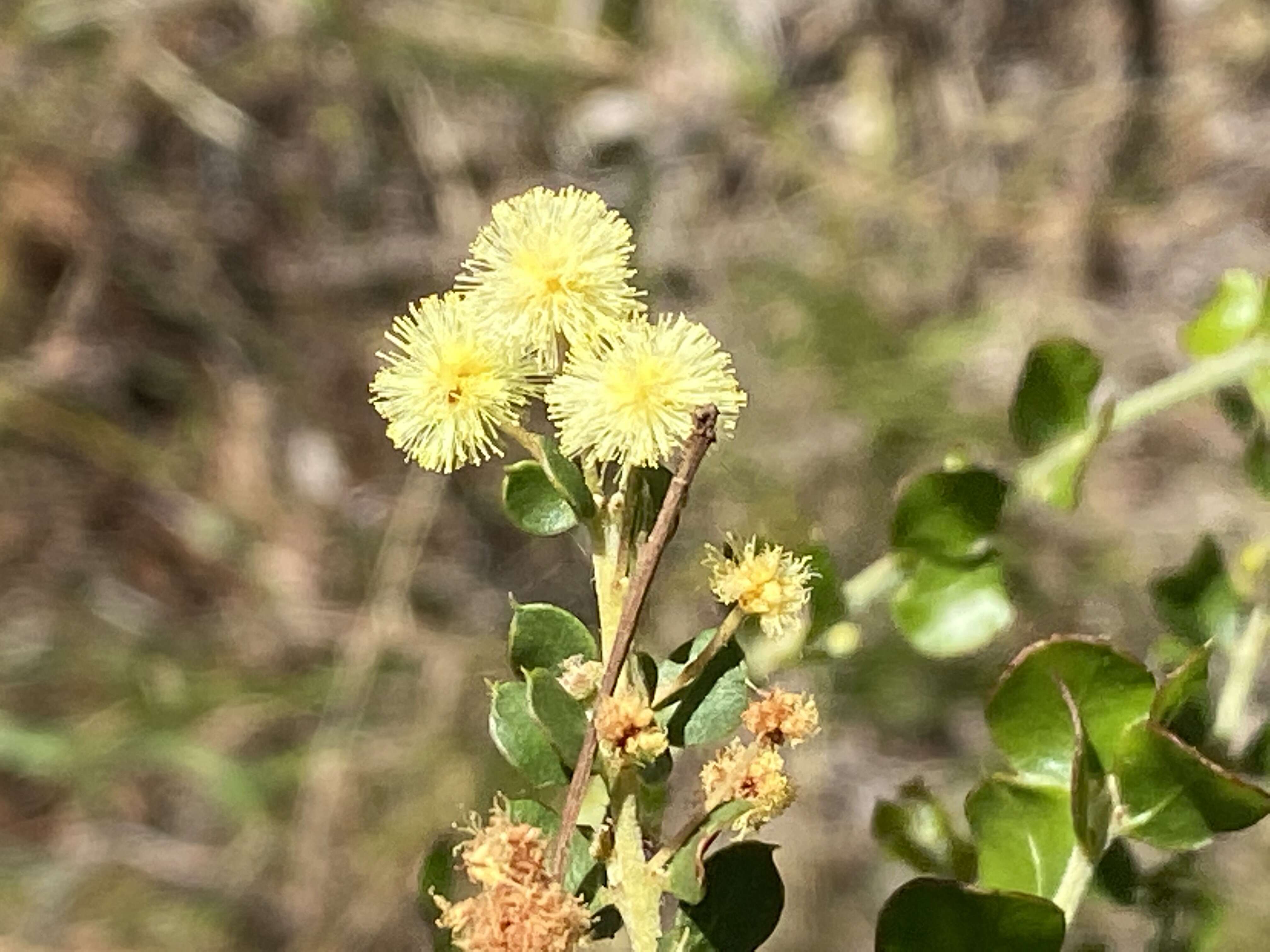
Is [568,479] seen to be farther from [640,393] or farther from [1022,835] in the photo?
[1022,835]

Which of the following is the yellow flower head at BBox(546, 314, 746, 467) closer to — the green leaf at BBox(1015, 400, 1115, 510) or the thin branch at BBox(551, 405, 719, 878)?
the thin branch at BBox(551, 405, 719, 878)

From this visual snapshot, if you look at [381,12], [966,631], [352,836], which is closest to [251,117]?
[381,12]

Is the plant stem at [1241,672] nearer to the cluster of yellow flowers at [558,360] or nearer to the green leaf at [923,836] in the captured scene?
the green leaf at [923,836]

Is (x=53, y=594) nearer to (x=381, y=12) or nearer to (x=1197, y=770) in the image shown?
(x=381, y=12)

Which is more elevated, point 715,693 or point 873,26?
point 873,26

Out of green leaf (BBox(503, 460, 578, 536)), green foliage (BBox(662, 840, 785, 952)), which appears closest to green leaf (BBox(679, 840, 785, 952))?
green foliage (BBox(662, 840, 785, 952))
